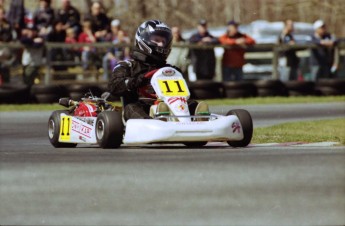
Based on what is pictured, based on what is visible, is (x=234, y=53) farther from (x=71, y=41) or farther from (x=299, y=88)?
(x=71, y=41)

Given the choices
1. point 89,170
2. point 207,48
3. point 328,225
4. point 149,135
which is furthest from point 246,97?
point 328,225

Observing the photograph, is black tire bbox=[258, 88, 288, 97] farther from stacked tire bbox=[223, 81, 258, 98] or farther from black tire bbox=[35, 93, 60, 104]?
black tire bbox=[35, 93, 60, 104]

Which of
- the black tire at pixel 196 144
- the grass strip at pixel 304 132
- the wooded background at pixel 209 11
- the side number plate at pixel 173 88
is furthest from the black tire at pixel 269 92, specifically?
the side number plate at pixel 173 88

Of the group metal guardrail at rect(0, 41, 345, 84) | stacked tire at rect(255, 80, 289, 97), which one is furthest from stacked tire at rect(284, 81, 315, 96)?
metal guardrail at rect(0, 41, 345, 84)

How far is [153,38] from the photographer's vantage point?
36.7ft

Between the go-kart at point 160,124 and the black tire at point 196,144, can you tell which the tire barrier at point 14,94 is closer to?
the go-kart at point 160,124

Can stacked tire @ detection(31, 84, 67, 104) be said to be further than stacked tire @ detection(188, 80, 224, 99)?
No

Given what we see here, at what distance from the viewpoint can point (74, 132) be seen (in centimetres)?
1103

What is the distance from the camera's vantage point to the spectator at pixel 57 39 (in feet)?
65.4

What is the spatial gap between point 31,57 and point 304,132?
7735 millimetres

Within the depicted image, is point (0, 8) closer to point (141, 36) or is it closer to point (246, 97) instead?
point (246, 97)

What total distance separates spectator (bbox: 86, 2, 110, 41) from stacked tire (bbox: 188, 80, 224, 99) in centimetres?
216

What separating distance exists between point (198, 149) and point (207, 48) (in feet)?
35.1

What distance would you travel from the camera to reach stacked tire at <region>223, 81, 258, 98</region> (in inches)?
805
